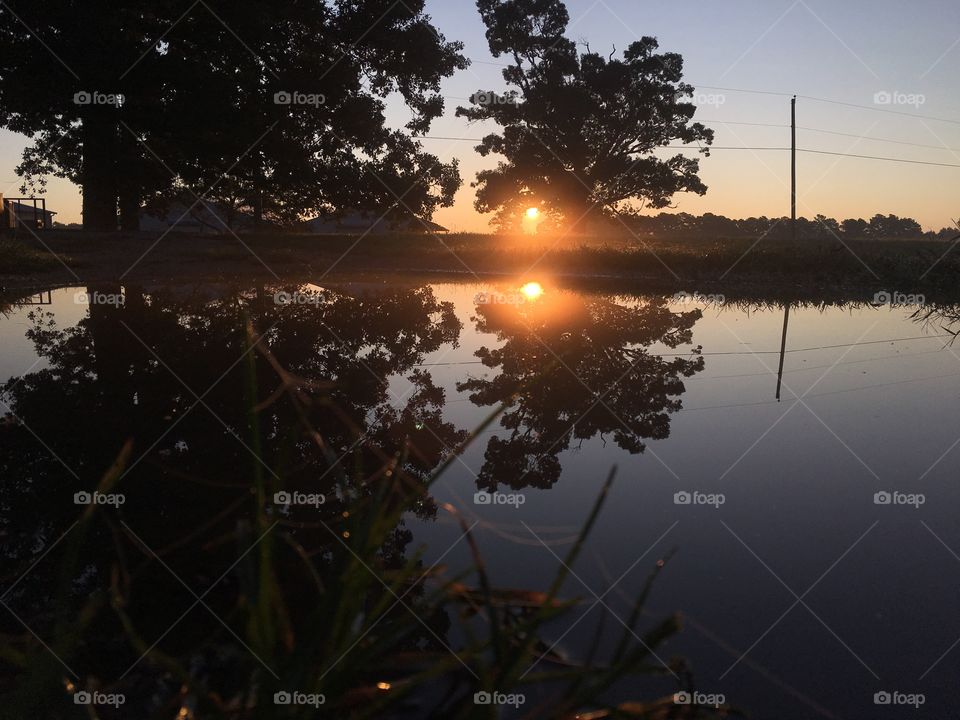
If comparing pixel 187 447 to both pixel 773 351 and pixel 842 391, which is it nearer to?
pixel 842 391

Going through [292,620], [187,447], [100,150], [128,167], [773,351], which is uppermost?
Result: [100,150]

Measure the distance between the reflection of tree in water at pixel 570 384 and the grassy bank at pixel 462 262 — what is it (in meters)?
9.47

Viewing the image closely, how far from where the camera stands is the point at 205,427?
4410mm

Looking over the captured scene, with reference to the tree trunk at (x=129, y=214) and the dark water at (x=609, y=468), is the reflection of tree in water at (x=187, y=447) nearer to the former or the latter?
the dark water at (x=609, y=468)

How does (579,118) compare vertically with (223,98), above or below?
above

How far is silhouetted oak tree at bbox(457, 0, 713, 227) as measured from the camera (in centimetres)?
3681

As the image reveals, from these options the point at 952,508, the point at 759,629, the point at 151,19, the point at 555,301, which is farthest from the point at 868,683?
the point at 151,19

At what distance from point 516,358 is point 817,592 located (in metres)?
4.80

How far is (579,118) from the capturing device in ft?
122

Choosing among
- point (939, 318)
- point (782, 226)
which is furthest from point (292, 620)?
point (782, 226)

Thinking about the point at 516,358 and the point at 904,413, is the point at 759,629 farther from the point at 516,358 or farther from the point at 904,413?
the point at 516,358

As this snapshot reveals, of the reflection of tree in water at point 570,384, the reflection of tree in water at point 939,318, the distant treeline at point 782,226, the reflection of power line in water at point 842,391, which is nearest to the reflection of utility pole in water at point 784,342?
the reflection of power line in water at point 842,391

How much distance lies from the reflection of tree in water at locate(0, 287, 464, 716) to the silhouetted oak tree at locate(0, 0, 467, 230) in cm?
1411

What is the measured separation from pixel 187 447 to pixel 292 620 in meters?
Result: 2.08
